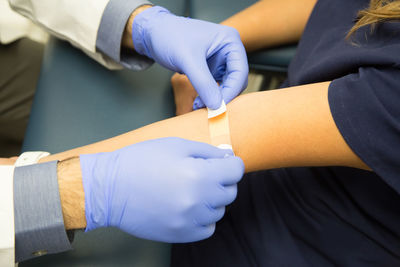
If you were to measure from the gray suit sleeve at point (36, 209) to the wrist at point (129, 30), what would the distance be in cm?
51

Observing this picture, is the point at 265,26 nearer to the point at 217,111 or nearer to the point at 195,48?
the point at 195,48

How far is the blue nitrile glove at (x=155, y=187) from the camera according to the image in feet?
2.03

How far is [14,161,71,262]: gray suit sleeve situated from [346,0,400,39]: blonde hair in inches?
27.7

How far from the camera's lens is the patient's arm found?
0.61 meters

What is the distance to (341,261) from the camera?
70 centimetres

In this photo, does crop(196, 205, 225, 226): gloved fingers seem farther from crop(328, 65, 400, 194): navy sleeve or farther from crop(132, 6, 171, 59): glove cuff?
crop(132, 6, 171, 59): glove cuff

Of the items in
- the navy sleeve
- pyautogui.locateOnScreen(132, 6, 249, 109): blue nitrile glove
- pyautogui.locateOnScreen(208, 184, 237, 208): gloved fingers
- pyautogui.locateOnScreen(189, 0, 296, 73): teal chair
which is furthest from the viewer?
pyautogui.locateOnScreen(189, 0, 296, 73): teal chair

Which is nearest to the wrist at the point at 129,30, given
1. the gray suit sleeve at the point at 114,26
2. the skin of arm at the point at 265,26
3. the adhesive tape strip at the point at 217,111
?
the gray suit sleeve at the point at 114,26

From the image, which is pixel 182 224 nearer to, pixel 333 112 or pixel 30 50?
pixel 333 112

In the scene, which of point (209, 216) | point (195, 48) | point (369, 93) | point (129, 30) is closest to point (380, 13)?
point (369, 93)

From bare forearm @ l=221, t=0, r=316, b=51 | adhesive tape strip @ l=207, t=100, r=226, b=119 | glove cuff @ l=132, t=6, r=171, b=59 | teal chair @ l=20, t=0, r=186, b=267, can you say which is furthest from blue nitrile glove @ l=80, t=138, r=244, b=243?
bare forearm @ l=221, t=0, r=316, b=51

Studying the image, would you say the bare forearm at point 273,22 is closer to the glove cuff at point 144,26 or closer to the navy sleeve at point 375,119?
the glove cuff at point 144,26

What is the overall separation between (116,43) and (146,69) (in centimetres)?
16

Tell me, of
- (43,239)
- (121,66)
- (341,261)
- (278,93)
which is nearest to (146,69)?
(121,66)
